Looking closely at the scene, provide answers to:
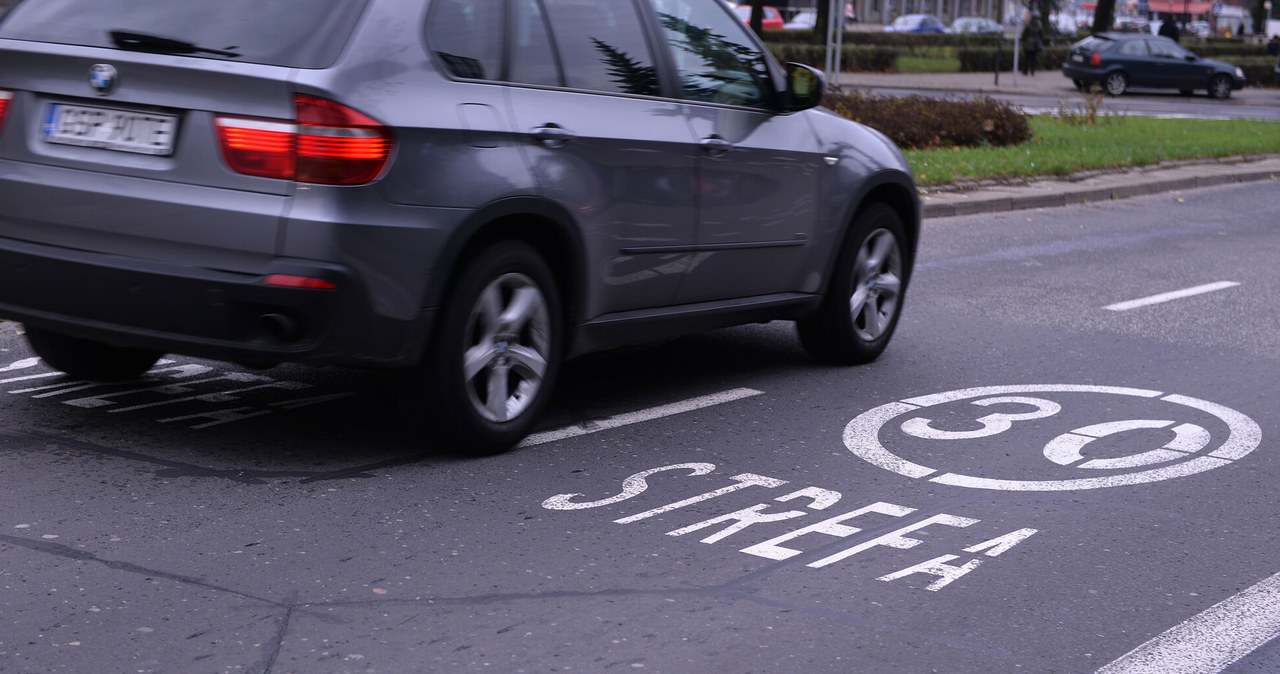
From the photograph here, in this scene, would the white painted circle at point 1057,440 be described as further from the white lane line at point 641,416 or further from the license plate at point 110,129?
the license plate at point 110,129

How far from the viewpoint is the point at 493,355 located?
212 inches

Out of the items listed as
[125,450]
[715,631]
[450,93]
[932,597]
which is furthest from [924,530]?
[125,450]

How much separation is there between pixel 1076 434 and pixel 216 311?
3208 mm

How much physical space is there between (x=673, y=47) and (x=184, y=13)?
1918 mm

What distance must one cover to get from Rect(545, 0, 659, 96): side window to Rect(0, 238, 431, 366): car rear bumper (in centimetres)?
117

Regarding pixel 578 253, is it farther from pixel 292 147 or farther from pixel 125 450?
pixel 125 450

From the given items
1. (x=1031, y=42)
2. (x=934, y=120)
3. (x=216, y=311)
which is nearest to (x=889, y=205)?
(x=216, y=311)

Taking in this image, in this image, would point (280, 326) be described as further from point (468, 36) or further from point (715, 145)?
point (715, 145)

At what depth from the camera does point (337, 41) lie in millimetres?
4898

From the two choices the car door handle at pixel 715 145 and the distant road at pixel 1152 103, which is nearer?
the car door handle at pixel 715 145

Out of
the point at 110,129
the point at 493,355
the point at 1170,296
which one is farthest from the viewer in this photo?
the point at 1170,296

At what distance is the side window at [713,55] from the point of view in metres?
6.25

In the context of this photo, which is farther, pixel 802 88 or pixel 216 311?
pixel 802 88

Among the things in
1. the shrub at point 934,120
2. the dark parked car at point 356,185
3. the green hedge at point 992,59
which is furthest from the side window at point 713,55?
the green hedge at point 992,59
